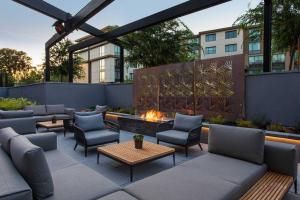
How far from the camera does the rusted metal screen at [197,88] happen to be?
5.78 meters

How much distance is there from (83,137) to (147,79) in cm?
441

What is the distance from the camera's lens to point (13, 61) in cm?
3194

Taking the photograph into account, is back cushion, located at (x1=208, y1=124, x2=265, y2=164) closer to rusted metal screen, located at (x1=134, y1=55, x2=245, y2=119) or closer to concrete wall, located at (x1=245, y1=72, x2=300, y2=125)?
concrete wall, located at (x1=245, y1=72, x2=300, y2=125)

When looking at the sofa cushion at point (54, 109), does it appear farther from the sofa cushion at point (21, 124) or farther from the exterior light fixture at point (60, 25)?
the sofa cushion at point (21, 124)

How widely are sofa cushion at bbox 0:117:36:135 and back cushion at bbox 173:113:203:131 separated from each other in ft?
11.2

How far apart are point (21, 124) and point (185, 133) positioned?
372cm

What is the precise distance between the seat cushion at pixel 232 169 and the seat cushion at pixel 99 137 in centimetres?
252

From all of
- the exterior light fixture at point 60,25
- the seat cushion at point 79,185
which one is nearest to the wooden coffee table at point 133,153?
the seat cushion at point 79,185

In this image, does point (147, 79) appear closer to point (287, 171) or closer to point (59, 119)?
point (59, 119)

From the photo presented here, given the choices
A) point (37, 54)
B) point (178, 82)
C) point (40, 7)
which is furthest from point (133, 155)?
point (37, 54)

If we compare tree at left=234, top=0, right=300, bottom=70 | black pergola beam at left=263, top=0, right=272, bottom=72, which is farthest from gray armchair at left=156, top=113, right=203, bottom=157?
tree at left=234, top=0, right=300, bottom=70

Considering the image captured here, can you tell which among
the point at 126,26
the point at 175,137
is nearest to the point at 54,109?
the point at 126,26

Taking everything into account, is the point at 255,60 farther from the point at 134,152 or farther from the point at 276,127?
the point at 134,152

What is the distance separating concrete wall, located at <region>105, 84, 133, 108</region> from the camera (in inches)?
394
